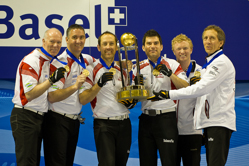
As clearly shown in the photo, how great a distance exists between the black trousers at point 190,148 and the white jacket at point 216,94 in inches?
18.4

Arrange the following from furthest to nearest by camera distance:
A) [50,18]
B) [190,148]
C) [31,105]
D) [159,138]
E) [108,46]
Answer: [50,18] < [190,148] < [108,46] < [159,138] < [31,105]

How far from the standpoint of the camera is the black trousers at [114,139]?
354 centimetres

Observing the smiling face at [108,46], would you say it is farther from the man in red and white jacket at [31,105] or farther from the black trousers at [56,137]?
the black trousers at [56,137]

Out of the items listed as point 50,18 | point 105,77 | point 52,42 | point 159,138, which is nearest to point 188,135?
point 159,138

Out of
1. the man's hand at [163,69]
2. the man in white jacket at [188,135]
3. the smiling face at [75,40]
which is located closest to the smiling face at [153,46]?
the man's hand at [163,69]

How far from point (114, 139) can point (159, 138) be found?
530 mm

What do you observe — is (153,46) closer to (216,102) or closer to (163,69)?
(163,69)

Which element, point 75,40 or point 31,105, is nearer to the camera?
point 31,105

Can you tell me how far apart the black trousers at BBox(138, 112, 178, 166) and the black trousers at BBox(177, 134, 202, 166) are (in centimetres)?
31

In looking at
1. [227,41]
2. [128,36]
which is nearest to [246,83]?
[227,41]

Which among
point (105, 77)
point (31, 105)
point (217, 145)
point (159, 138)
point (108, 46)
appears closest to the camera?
point (217, 145)

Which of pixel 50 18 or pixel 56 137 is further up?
pixel 50 18

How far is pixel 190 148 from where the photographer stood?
385cm

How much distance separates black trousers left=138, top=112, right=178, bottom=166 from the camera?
3.56m
